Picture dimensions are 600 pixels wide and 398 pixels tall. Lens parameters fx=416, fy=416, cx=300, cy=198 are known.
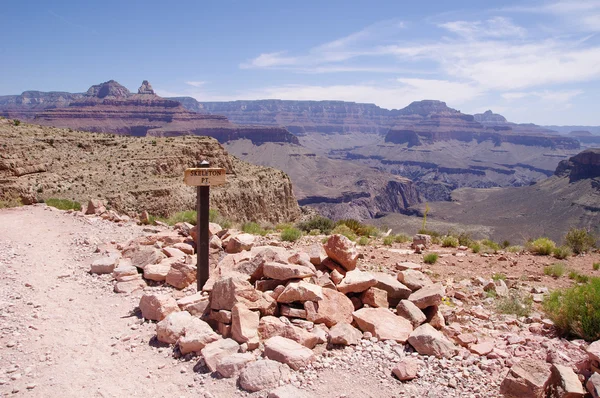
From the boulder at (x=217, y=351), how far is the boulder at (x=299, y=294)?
1.11 m

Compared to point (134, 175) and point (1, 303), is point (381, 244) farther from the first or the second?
point (134, 175)

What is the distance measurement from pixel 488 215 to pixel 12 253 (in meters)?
101

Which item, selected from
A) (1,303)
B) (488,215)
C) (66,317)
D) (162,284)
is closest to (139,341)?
(66,317)

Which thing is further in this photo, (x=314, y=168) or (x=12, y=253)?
(x=314, y=168)

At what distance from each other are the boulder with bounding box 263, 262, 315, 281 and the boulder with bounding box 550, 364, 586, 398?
3.72 m

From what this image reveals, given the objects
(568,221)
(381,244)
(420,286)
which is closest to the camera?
(420,286)

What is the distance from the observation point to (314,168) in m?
188

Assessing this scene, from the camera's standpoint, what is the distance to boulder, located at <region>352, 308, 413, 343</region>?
6156 mm

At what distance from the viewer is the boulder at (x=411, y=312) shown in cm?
659

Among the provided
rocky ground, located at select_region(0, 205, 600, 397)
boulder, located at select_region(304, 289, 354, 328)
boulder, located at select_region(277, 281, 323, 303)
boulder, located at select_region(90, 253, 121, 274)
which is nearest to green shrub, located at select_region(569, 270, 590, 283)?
rocky ground, located at select_region(0, 205, 600, 397)

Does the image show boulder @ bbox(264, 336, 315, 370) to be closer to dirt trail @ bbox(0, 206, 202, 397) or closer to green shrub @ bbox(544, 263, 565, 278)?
dirt trail @ bbox(0, 206, 202, 397)

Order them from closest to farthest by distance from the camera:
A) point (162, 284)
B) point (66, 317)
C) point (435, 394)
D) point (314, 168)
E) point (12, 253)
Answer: point (435, 394), point (66, 317), point (162, 284), point (12, 253), point (314, 168)

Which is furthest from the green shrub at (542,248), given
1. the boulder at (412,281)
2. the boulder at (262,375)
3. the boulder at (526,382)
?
the boulder at (262,375)

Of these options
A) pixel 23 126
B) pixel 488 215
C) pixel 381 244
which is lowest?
pixel 488 215
